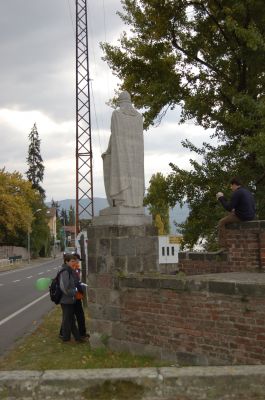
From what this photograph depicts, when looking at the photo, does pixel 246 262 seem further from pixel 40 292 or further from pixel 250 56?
pixel 40 292

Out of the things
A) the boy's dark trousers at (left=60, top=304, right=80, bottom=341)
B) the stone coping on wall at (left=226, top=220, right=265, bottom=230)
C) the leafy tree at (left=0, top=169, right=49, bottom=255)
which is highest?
the leafy tree at (left=0, top=169, right=49, bottom=255)

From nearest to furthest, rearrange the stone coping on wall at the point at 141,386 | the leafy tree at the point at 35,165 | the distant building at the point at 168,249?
the stone coping on wall at the point at 141,386
the distant building at the point at 168,249
the leafy tree at the point at 35,165

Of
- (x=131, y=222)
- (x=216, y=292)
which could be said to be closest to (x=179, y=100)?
(x=131, y=222)

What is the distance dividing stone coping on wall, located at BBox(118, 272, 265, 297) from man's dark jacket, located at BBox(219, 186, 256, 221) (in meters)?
2.00

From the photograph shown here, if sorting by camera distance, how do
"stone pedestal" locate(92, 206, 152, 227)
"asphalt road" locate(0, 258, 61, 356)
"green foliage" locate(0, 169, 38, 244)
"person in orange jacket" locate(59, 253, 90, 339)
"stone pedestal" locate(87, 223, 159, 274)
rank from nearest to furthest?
"stone pedestal" locate(87, 223, 159, 274)
"stone pedestal" locate(92, 206, 152, 227)
"person in orange jacket" locate(59, 253, 90, 339)
"asphalt road" locate(0, 258, 61, 356)
"green foliage" locate(0, 169, 38, 244)

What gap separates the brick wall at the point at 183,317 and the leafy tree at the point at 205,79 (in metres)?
6.44

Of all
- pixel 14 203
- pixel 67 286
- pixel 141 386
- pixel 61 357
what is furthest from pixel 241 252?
pixel 14 203

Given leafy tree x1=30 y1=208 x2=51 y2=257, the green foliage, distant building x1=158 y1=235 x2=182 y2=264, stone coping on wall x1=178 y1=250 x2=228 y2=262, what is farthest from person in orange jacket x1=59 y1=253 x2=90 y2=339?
leafy tree x1=30 y1=208 x2=51 y2=257

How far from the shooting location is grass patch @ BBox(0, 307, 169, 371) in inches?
280

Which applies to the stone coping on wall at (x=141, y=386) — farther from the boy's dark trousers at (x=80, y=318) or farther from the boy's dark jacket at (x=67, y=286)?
the boy's dark trousers at (x=80, y=318)

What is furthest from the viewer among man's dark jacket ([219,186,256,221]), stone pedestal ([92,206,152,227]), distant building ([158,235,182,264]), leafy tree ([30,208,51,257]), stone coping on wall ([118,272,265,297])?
leafy tree ([30,208,51,257])

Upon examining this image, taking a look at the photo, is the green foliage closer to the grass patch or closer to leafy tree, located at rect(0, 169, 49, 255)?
leafy tree, located at rect(0, 169, 49, 255)

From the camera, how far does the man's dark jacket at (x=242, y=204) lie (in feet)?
28.1

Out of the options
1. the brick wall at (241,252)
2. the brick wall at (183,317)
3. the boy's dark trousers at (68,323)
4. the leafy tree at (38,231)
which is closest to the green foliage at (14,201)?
the leafy tree at (38,231)
